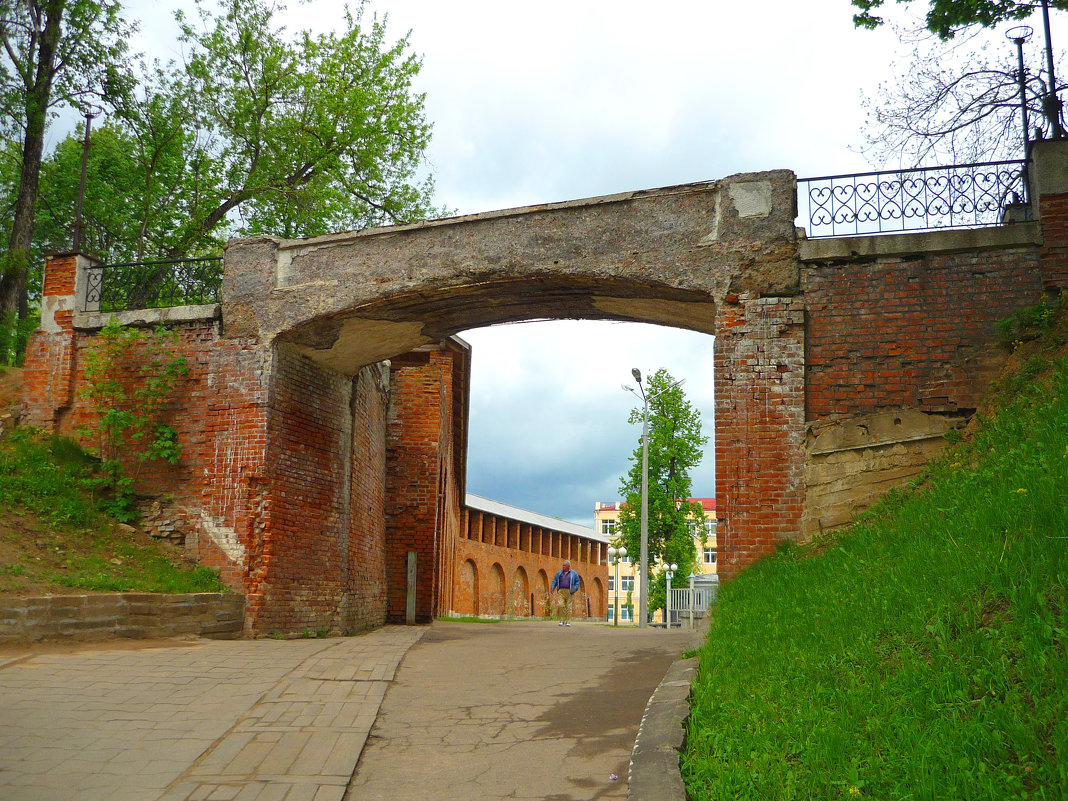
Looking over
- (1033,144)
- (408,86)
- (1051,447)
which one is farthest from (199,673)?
(408,86)

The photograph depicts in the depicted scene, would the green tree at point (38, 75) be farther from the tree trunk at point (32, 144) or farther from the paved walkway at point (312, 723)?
the paved walkway at point (312, 723)

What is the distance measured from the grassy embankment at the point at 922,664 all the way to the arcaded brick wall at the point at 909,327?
260cm

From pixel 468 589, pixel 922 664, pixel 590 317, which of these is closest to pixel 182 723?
pixel 922 664

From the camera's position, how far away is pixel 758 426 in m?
9.67

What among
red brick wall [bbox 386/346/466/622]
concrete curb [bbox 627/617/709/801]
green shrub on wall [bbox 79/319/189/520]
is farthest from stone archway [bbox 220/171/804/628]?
concrete curb [bbox 627/617/709/801]

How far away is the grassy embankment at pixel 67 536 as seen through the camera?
9.42m

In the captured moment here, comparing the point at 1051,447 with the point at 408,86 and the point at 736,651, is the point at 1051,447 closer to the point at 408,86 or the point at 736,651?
the point at 736,651

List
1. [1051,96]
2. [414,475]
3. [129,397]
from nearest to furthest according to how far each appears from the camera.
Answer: [1051,96], [129,397], [414,475]

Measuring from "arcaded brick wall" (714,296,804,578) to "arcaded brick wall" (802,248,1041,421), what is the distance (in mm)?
228

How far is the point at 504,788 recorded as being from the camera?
4547 mm

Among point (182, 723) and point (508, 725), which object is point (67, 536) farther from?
point (508, 725)

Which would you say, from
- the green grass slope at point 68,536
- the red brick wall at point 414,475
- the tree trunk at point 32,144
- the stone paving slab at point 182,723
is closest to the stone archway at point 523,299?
the green grass slope at point 68,536

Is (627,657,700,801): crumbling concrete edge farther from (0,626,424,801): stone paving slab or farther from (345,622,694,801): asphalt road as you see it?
(0,626,424,801): stone paving slab

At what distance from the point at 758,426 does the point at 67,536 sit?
27.3 ft
